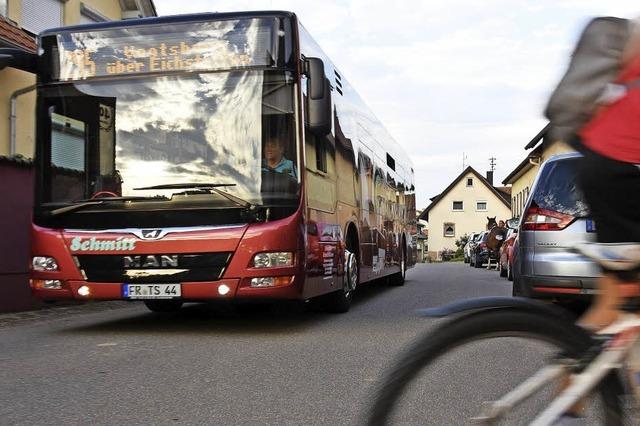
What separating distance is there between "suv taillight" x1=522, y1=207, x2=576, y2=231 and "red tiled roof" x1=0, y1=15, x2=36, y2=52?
30.8 feet

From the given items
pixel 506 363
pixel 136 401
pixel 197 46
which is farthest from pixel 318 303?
pixel 506 363

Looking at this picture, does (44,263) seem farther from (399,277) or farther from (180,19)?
(399,277)

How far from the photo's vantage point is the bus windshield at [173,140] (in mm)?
7117

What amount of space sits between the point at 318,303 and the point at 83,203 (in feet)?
10.9

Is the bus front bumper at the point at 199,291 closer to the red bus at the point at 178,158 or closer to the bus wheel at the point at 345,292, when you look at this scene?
the red bus at the point at 178,158

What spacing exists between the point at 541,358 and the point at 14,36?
13.1 metres

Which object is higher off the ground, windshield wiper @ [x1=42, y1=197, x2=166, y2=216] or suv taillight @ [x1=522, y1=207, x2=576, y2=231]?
windshield wiper @ [x1=42, y1=197, x2=166, y2=216]

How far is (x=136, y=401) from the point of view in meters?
4.40

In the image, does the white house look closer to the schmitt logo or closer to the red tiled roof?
the red tiled roof

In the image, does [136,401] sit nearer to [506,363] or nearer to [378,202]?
[506,363]

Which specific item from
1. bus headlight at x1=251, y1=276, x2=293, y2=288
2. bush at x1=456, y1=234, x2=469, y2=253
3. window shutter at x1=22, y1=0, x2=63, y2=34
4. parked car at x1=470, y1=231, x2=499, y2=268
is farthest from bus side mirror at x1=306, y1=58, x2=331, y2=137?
bush at x1=456, y1=234, x2=469, y2=253

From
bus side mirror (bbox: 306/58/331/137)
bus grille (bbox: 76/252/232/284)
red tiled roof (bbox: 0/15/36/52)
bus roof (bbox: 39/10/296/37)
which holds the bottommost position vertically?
bus grille (bbox: 76/252/232/284)

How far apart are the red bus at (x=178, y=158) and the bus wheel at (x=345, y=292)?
1.43 meters

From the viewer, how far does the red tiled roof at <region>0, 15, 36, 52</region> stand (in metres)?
12.7
